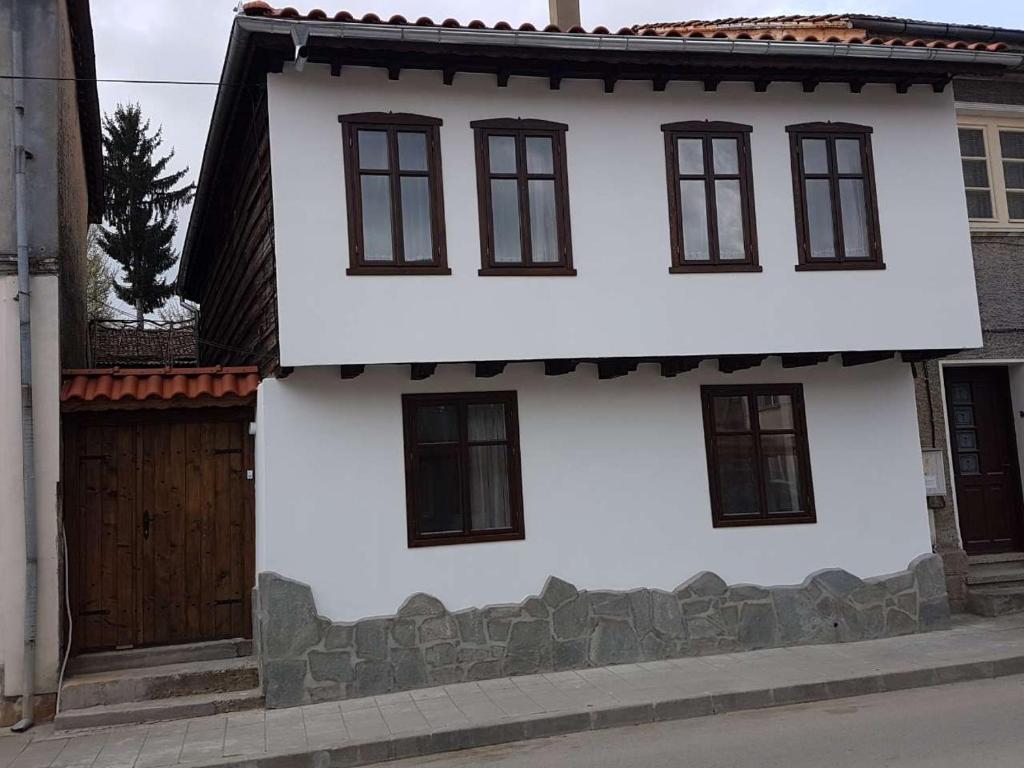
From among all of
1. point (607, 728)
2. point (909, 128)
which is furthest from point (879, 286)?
point (607, 728)

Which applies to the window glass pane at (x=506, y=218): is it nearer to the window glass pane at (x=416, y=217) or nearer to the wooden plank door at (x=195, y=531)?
the window glass pane at (x=416, y=217)

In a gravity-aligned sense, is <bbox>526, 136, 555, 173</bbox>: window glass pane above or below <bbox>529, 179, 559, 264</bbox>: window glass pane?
above

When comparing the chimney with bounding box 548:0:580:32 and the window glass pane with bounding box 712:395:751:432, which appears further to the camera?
the chimney with bounding box 548:0:580:32

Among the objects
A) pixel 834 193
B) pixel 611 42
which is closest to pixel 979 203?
pixel 834 193

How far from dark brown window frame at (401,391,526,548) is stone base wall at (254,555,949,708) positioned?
60 cm

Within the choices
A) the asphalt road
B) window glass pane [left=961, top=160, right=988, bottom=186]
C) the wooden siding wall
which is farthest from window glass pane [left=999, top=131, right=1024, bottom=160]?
the wooden siding wall

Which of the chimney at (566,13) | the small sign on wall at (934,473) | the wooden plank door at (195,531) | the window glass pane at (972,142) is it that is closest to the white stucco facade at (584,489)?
the wooden plank door at (195,531)

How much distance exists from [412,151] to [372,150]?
40 centimetres

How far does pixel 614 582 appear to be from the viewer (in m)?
9.57

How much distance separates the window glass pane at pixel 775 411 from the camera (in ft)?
33.9

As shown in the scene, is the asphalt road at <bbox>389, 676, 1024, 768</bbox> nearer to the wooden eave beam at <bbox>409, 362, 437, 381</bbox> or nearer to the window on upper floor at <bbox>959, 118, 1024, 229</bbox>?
the wooden eave beam at <bbox>409, 362, 437, 381</bbox>

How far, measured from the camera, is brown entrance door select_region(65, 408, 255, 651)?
910 cm

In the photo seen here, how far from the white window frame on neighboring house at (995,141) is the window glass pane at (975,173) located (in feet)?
0.16

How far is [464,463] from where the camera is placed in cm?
939
